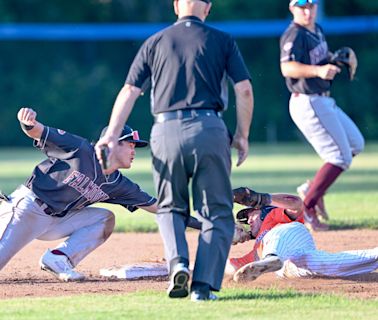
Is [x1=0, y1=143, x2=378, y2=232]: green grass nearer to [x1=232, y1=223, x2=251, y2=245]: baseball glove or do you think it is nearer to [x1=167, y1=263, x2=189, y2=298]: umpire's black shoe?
[x1=232, y1=223, x2=251, y2=245]: baseball glove

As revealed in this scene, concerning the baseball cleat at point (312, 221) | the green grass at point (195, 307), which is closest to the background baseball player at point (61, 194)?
the green grass at point (195, 307)

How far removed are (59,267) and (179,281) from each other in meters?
1.59

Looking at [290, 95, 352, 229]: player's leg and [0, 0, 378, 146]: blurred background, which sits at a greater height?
[290, 95, 352, 229]: player's leg

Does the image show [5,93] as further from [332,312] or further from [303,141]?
[332,312]

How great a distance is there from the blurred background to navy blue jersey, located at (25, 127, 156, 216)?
21202 millimetres

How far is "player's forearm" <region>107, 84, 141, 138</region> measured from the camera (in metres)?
6.01

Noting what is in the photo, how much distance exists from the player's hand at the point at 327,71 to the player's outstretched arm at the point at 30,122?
3.22 metres

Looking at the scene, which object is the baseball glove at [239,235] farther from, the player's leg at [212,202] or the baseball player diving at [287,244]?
the player's leg at [212,202]

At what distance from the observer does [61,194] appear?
721 cm

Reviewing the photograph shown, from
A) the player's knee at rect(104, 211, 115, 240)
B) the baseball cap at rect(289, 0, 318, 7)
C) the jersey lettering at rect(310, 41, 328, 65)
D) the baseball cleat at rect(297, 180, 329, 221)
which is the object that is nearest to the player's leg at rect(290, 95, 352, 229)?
the baseball cleat at rect(297, 180, 329, 221)

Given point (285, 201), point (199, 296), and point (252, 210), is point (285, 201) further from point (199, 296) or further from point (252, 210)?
point (199, 296)

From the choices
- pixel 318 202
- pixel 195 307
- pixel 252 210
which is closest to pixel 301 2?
pixel 318 202

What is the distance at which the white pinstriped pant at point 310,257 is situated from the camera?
23.4ft

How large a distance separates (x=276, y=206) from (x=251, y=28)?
22328mm
